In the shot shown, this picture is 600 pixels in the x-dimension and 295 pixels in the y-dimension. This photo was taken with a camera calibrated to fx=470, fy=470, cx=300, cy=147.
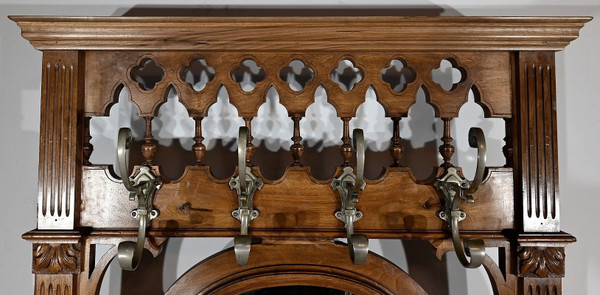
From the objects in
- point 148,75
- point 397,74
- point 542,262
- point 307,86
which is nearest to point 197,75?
point 148,75

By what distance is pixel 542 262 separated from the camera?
0.67m

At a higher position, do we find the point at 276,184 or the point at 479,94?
the point at 479,94

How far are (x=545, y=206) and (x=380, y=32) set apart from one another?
0.35 m

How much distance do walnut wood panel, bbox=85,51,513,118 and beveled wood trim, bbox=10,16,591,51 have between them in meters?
0.02

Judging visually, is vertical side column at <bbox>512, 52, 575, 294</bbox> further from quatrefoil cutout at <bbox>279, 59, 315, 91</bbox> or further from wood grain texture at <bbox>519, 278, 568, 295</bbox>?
quatrefoil cutout at <bbox>279, 59, 315, 91</bbox>

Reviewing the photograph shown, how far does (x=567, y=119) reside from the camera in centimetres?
81

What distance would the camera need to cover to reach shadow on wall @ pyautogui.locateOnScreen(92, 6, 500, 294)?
795mm

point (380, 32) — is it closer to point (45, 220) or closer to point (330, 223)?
point (330, 223)

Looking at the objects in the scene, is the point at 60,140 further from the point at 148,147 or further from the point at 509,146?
the point at 509,146

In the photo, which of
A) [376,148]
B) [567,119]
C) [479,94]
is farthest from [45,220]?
[567,119]

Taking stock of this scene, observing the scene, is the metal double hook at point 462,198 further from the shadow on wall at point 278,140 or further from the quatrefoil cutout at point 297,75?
the quatrefoil cutout at point 297,75

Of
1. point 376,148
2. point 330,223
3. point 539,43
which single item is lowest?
point 330,223

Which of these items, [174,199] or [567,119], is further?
[567,119]

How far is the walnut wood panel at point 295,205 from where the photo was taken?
691 mm
